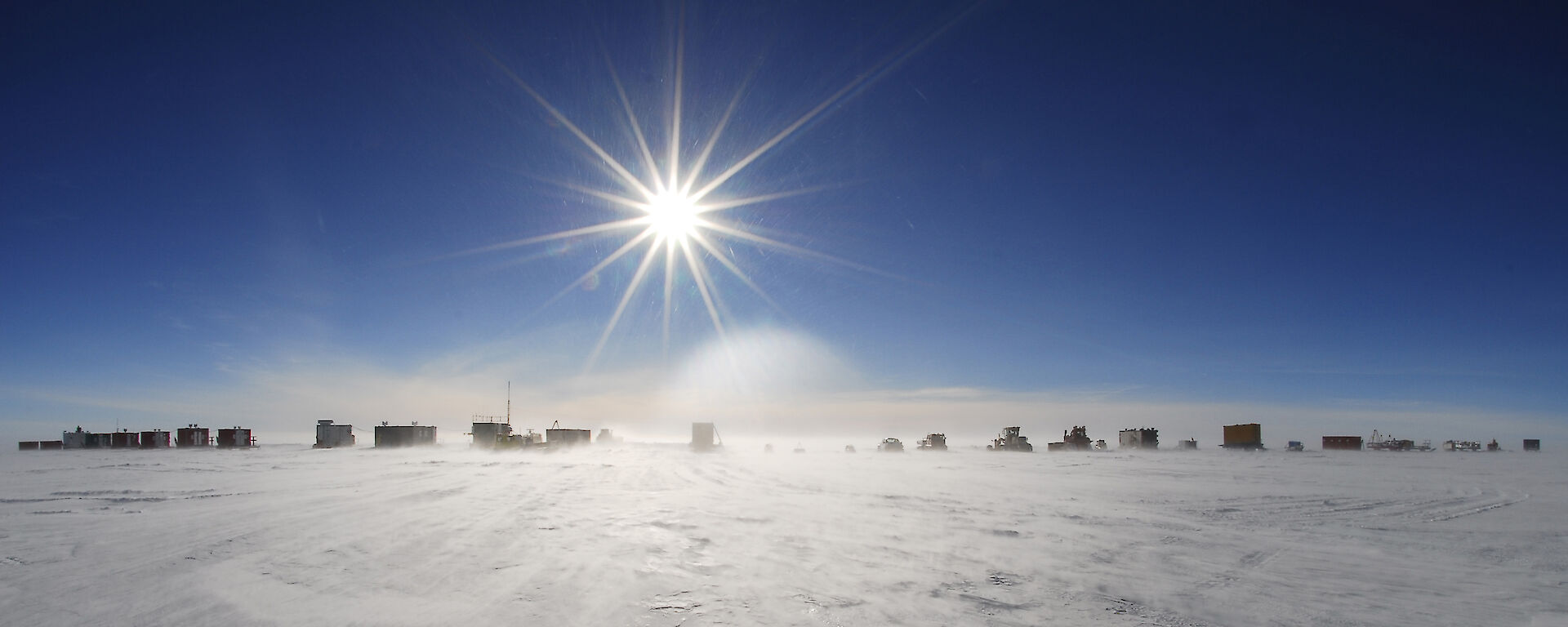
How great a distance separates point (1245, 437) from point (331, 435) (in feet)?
317

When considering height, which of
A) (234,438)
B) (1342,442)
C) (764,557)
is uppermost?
(764,557)

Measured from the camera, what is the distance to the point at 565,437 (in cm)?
6944

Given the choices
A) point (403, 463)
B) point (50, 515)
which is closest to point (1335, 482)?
point (50, 515)

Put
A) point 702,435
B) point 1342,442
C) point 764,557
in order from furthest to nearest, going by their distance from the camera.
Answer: point 1342,442
point 702,435
point 764,557

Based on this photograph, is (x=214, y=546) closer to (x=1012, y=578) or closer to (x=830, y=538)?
(x=830, y=538)

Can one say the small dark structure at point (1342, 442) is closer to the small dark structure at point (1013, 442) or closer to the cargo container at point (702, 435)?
the small dark structure at point (1013, 442)

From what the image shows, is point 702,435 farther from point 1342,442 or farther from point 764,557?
point 1342,442

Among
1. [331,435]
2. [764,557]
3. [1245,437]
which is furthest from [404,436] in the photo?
[1245,437]

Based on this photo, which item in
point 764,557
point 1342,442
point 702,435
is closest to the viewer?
point 764,557

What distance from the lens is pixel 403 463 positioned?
34.0 meters

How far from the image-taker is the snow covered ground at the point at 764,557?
24.6 ft

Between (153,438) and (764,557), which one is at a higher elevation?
(764,557)

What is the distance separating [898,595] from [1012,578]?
2024 millimetres

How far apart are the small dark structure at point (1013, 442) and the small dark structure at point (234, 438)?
74904 millimetres
